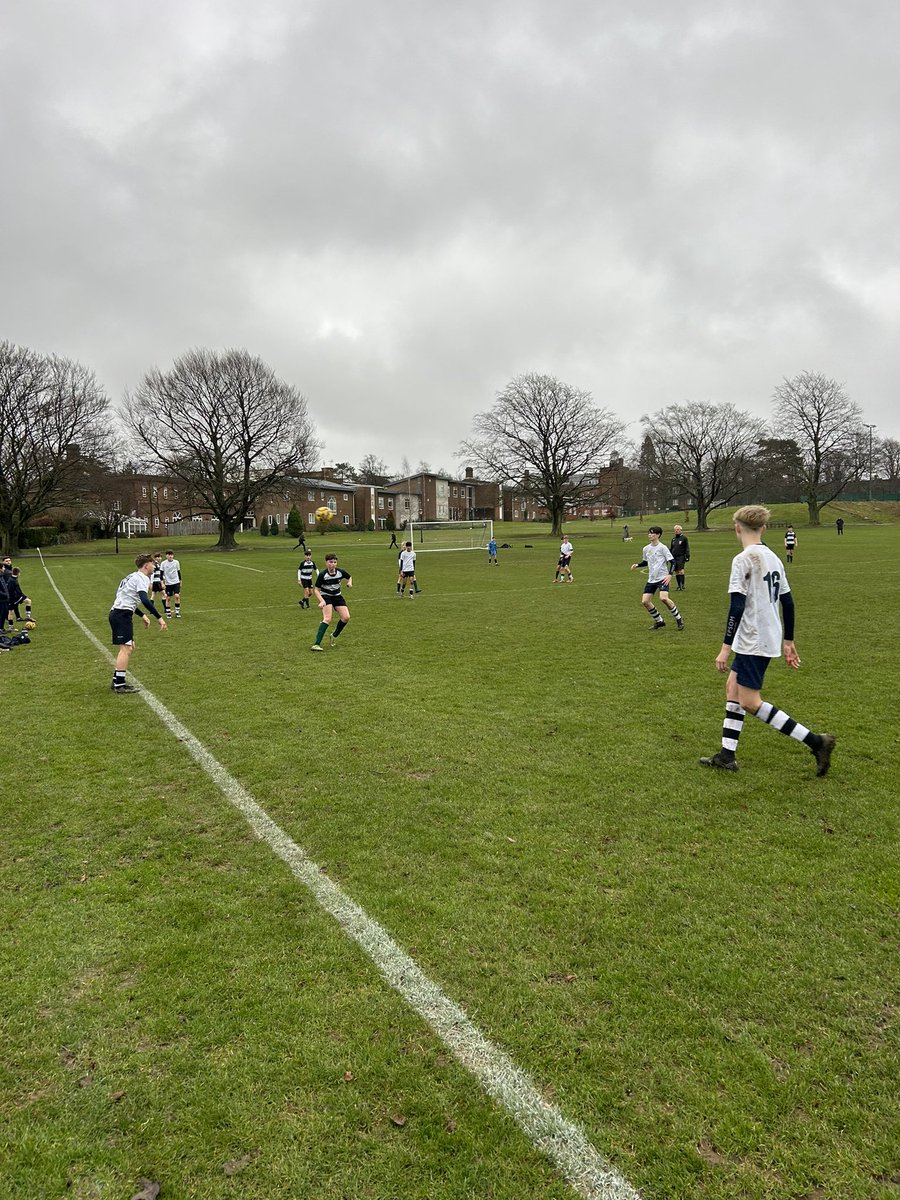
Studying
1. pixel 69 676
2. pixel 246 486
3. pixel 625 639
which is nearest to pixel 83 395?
pixel 246 486

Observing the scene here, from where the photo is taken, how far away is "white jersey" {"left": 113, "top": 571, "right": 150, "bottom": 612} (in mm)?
9539

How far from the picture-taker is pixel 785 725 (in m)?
5.66

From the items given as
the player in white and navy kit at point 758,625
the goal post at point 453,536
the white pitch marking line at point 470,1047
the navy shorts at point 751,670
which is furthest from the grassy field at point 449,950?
the goal post at point 453,536

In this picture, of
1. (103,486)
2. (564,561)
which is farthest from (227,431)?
(564,561)

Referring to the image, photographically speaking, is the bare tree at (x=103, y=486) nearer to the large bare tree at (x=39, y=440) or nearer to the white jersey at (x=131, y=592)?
the large bare tree at (x=39, y=440)

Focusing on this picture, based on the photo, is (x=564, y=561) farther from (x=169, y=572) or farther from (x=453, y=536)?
(x=453, y=536)

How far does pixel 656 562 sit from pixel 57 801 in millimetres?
12161

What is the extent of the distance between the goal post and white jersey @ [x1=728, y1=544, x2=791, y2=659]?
43.4 meters

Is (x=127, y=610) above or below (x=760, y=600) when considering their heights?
below

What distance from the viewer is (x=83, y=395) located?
53531mm

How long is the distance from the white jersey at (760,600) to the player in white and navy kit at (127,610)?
8.01 m

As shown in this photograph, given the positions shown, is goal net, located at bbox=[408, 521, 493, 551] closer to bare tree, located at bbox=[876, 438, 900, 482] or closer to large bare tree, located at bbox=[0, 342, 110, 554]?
large bare tree, located at bbox=[0, 342, 110, 554]

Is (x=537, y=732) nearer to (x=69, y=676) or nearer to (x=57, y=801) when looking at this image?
(x=57, y=801)

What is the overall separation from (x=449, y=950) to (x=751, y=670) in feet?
12.3
